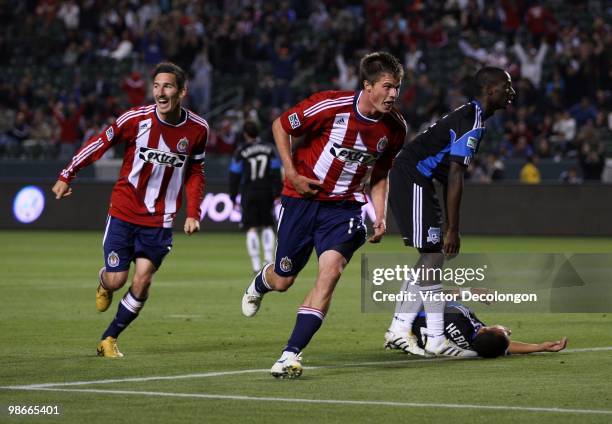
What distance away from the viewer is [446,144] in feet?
36.6

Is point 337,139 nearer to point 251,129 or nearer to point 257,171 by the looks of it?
point 251,129

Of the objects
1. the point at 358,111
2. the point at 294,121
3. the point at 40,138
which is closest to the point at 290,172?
the point at 294,121

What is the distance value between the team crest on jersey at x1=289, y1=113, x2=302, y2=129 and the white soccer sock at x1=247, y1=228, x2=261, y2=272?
37.0 ft

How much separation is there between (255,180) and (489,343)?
11.2 meters

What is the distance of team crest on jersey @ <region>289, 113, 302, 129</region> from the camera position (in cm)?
988

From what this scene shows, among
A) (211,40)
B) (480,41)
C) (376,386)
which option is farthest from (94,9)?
(376,386)

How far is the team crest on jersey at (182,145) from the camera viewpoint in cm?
1112

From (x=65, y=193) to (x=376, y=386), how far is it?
3030 millimetres

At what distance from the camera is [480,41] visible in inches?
1414

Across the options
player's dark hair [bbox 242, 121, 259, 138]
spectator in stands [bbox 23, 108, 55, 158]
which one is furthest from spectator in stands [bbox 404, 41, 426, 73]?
player's dark hair [bbox 242, 121, 259, 138]

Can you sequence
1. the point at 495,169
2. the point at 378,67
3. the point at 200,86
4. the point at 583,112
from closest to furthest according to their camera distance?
1. the point at 378,67
2. the point at 495,169
3. the point at 583,112
4. the point at 200,86

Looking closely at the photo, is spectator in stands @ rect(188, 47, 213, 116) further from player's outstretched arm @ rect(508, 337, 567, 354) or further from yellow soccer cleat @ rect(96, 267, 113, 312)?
player's outstretched arm @ rect(508, 337, 567, 354)

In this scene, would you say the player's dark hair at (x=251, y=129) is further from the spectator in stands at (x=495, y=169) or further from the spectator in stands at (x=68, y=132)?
the spectator in stands at (x=68, y=132)

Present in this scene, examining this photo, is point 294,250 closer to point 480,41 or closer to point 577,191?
point 577,191
